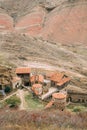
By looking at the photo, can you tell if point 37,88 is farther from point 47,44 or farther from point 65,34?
point 65,34

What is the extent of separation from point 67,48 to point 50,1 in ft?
83.1

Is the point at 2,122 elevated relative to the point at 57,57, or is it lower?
elevated

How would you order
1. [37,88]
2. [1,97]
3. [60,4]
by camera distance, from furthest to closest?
1. [60,4]
2. [37,88]
3. [1,97]

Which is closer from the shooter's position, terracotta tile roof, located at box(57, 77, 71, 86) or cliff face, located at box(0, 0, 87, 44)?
terracotta tile roof, located at box(57, 77, 71, 86)

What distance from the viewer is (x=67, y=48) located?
194 feet

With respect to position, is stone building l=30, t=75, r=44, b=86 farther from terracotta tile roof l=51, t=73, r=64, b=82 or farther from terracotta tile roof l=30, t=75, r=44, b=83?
terracotta tile roof l=51, t=73, r=64, b=82

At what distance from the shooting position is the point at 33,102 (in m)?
31.6

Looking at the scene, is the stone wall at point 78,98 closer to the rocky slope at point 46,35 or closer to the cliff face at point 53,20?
the rocky slope at point 46,35

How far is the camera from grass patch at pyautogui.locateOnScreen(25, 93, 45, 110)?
30.3 meters

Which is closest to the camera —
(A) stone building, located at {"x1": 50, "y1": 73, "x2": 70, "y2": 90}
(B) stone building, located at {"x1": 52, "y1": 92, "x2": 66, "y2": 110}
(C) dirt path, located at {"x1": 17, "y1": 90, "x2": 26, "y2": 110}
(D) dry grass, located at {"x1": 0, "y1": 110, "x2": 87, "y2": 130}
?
(D) dry grass, located at {"x1": 0, "y1": 110, "x2": 87, "y2": 130}

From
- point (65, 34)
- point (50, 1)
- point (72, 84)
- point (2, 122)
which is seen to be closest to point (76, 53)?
point (65, 34)

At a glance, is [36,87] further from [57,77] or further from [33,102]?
[57,77]

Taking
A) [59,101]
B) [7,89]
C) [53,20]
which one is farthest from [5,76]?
[53,20]

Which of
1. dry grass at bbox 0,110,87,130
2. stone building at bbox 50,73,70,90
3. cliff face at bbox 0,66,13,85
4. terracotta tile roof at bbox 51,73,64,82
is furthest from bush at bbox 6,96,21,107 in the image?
dry grass at bbox 0,110,87,130
